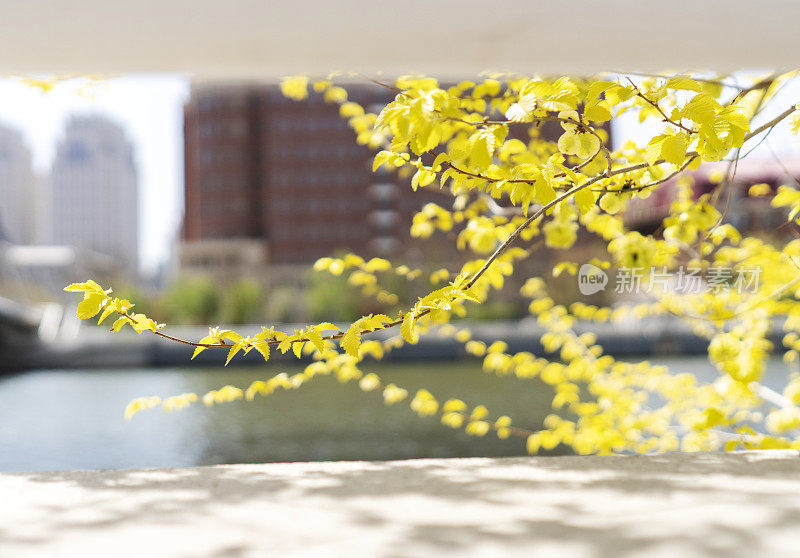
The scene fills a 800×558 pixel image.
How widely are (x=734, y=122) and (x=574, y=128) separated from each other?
0.33 meters

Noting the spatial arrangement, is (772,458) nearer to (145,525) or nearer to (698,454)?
(698,454)

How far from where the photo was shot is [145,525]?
4.39 ft

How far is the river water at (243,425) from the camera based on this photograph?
8.63 meters

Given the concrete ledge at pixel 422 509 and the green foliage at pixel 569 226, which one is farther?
the green foliage at pixel 569 226

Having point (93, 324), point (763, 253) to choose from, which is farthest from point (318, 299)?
point (763, 253)

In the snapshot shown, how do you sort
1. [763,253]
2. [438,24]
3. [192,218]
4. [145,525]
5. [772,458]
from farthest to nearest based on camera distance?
[192,218] → [763,253] → [772,458] → [145,525] → [438,24]

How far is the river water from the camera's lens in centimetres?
863
